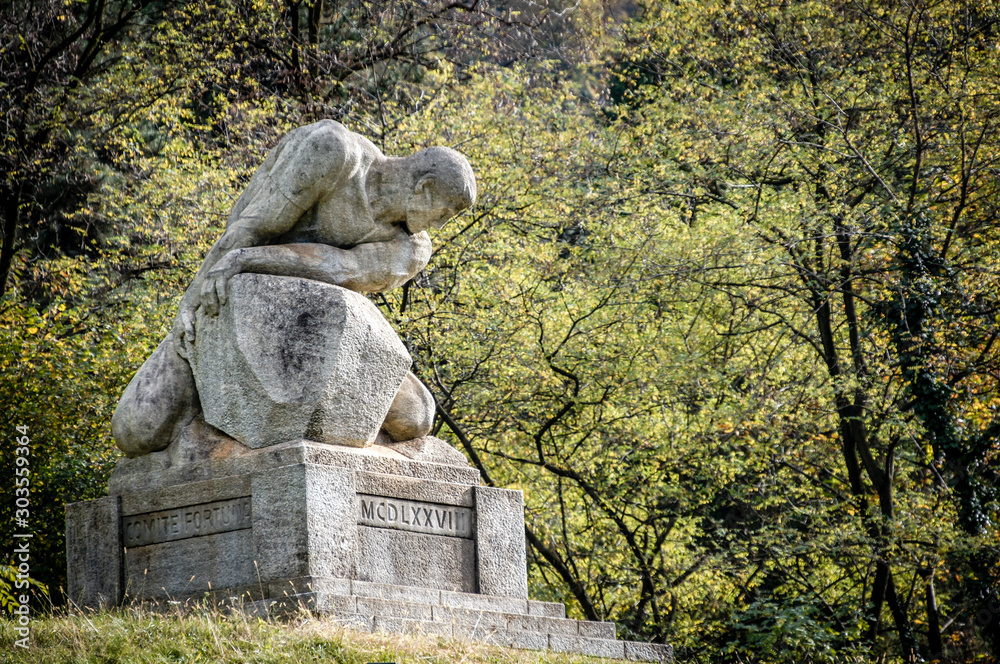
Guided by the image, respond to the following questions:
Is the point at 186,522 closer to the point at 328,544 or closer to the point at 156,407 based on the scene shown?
the point at 156,407

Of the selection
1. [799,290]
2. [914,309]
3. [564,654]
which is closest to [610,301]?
[799,290]

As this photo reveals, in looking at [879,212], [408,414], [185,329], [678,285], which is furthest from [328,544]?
[879,212]

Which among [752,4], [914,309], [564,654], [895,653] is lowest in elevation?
[895,653]

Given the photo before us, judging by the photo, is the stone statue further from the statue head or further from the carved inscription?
the carved inscription

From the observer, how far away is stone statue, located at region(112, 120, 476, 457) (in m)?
6.89

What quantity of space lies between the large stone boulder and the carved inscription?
375 mm

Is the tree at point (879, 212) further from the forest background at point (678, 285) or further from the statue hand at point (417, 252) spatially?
the statue hand at point (417, 252)

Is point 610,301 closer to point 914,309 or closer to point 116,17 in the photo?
point 914,309

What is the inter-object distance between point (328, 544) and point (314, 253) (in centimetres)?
173

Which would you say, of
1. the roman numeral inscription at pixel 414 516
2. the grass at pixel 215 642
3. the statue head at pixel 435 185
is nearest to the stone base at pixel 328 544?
the roman numeral inscription at pixel 414 516

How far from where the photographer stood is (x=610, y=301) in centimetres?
1472

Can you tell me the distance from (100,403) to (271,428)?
20.8ft

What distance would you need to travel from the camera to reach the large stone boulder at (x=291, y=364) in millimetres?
6645

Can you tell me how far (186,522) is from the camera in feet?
22.2
